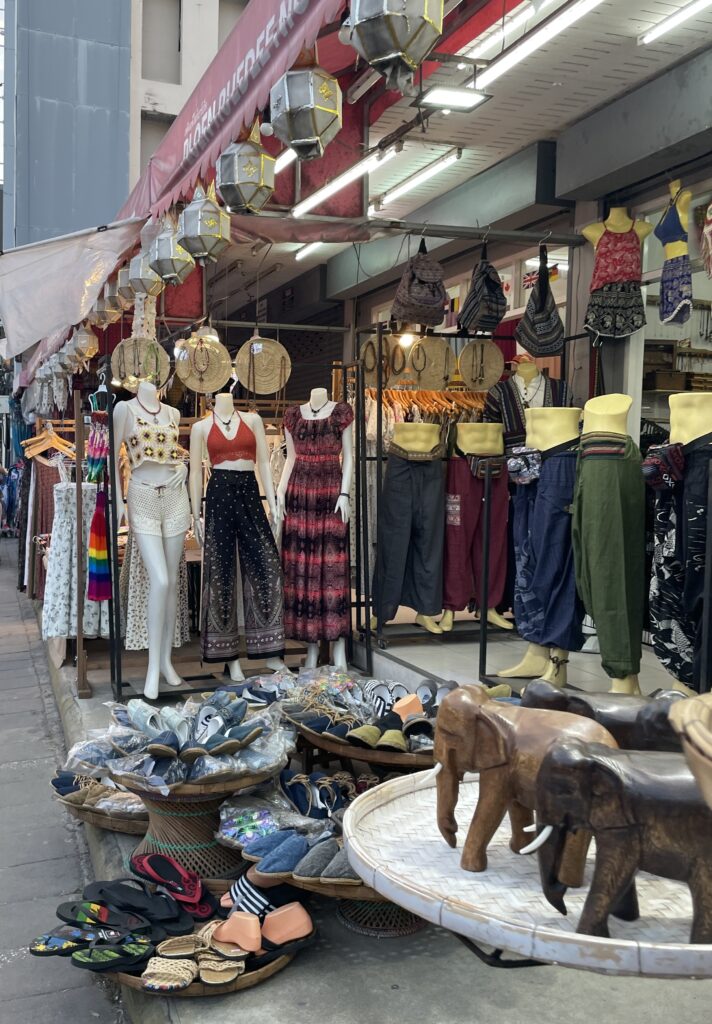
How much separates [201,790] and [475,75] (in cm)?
365

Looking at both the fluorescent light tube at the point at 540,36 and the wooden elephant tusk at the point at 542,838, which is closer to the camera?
the wooden elephant tusk at the point at 542,838

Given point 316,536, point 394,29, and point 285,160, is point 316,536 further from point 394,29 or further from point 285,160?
point 394,29

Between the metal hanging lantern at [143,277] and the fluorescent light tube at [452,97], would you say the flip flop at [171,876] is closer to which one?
the metal hanging lantern at [143,277]

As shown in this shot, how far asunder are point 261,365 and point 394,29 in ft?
16.9

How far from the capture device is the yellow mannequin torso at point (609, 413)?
3.60m

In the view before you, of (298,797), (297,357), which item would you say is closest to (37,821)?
(298,797)

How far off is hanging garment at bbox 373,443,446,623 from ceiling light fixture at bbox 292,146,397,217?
1.50 m

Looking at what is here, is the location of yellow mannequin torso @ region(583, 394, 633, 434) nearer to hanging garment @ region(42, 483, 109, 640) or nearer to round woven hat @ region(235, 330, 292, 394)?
hanging garment @ region(42, 483, 109, 640)

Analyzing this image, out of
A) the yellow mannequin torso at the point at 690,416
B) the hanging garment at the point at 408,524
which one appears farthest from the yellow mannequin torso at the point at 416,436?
the yellow mannequin torso at the point at 690,416

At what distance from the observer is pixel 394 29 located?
1881 mm

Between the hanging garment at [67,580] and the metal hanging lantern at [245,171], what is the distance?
3.06m

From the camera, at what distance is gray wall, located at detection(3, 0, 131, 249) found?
48.6ft

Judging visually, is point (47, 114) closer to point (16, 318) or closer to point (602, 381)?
point (16, 318)

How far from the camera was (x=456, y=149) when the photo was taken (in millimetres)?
6539
